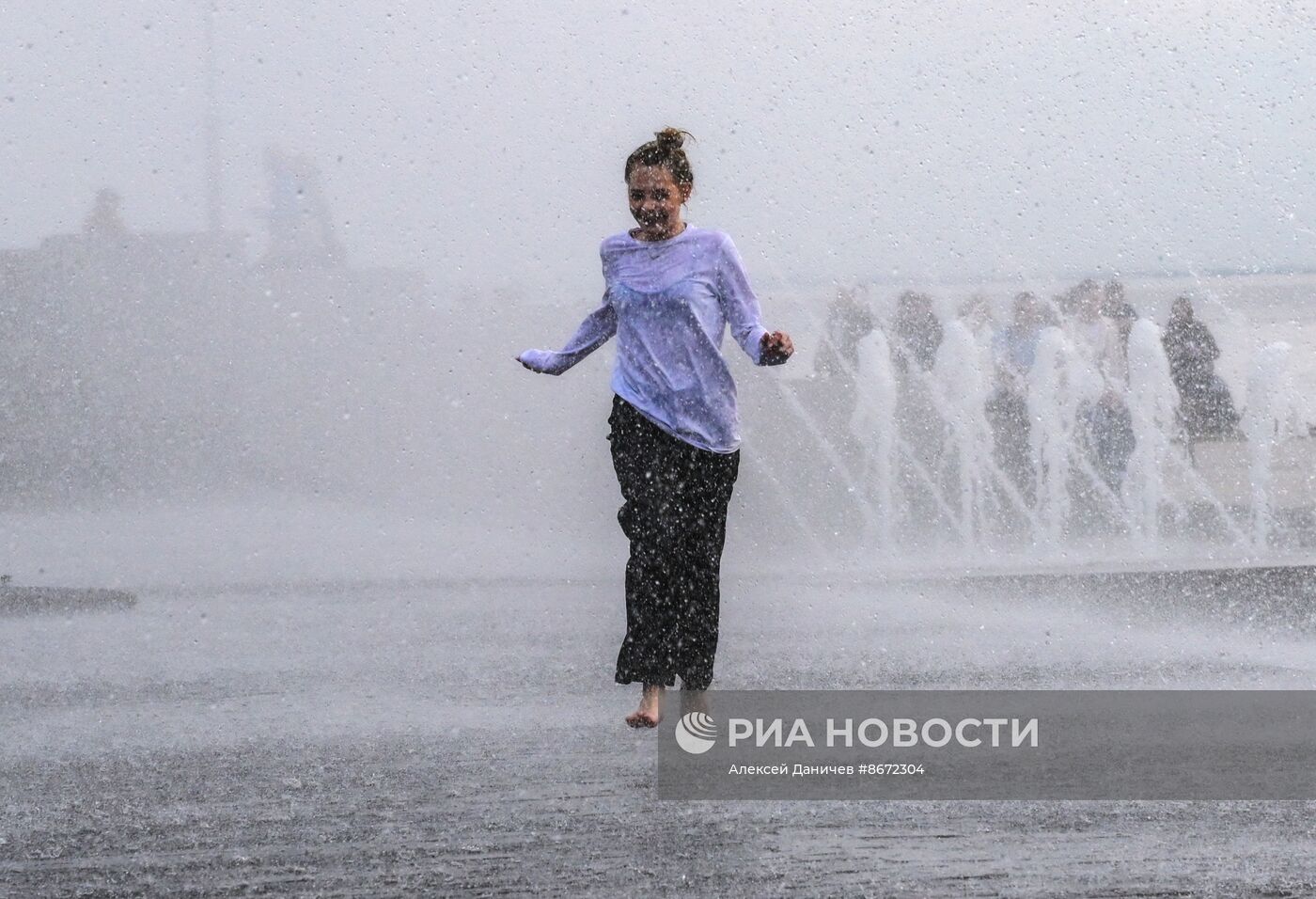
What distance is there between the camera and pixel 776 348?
12.9ft

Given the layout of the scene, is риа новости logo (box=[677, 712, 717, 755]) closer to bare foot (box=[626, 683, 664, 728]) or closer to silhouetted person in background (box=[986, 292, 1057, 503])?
bare foot (box=[626, 683, 664, 728])

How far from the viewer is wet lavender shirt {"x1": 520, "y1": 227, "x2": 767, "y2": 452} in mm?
4086

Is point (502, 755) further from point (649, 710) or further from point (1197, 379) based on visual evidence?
point (1197, 379)

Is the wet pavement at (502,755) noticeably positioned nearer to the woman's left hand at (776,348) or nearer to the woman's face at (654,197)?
the woman's left hand at (776,348)

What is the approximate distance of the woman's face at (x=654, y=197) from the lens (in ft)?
13.2

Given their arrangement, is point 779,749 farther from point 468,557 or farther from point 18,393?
point 18,393

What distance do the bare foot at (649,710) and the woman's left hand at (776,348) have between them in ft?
2.72

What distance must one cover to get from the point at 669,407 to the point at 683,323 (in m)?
0.20

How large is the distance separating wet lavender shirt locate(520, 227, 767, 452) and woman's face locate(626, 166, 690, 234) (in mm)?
48

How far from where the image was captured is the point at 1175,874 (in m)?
3.15

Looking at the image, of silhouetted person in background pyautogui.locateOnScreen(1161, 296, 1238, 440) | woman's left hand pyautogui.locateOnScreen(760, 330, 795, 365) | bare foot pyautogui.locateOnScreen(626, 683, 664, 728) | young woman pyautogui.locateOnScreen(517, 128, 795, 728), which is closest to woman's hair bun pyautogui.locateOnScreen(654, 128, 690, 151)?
young woman pyautogui.locateOnScreen(517, 128, 795, 728)

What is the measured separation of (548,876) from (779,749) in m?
1.01

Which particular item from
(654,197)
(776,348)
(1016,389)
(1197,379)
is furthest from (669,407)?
(1197,379)

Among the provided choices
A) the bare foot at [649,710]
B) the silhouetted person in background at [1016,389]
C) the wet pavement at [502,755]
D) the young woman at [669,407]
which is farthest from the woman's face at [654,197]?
the silhouetted person in background at [1016,389]
